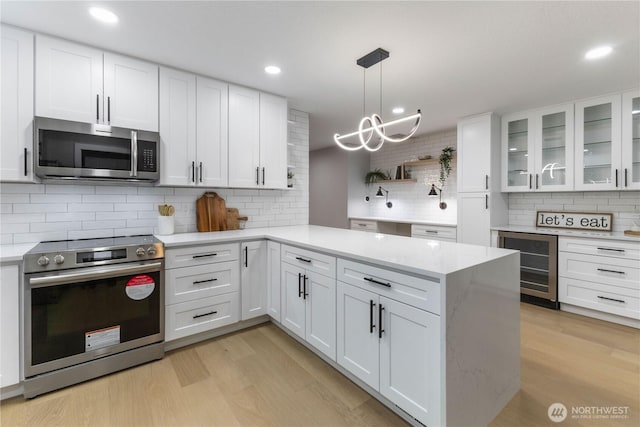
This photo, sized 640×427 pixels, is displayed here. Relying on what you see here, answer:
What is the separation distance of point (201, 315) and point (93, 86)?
6.84 ft

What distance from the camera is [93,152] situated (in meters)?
2.28

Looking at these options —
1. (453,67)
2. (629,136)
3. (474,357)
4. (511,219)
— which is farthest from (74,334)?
(629,136)

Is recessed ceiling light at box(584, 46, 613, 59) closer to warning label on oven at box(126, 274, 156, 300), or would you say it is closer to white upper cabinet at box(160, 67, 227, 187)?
white upper cabinet at box(160, 67, 227, 187)

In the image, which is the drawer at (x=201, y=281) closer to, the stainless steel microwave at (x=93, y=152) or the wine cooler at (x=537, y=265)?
the stainless steel microwave at (x=93, y=152)

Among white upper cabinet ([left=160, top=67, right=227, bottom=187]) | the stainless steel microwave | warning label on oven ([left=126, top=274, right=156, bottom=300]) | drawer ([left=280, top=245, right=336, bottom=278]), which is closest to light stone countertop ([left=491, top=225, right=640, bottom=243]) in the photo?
drawer ([left=280, top=245, right=336, bottom=278])

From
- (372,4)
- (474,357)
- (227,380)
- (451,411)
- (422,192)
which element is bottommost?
(227,380)

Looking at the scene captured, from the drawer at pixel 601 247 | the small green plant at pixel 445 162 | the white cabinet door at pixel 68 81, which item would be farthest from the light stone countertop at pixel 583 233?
the white cabinet door at pixel 68 81

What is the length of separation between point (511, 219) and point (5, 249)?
18.0ft

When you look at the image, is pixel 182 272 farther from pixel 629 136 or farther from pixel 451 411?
pixel 629 136

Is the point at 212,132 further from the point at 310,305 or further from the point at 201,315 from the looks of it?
the point at 310,305

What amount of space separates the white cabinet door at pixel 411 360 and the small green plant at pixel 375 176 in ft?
14.9

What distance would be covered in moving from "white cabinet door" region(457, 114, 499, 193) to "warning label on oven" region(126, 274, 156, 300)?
158 inches

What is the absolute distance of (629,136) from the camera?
3.13m

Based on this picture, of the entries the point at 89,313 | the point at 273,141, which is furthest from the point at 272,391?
the point at 273,141
